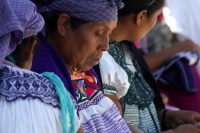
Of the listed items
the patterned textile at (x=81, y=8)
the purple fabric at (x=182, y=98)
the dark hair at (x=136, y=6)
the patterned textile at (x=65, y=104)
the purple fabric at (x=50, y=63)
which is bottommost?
the purple fabric at (x=182, y=98)

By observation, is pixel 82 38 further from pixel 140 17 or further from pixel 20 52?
pixel 140 17

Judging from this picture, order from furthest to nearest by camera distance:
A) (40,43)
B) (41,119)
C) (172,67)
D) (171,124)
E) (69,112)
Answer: (172,67) < (171,124) < (40,43) < (69,112) < (41,119)

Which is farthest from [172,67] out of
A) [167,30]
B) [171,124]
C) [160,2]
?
[160,2]

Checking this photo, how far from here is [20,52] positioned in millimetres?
1575

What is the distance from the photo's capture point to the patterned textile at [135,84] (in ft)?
8.79

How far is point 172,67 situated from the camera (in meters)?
3.75

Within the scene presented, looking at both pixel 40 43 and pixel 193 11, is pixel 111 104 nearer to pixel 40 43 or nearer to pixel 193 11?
pixel 40 43

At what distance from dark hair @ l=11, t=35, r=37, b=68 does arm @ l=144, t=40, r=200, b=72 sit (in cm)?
228

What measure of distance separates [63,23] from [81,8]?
0.11m

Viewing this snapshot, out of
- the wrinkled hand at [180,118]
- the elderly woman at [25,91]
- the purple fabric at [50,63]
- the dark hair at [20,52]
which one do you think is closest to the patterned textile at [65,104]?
the elderly woman at [25,91]

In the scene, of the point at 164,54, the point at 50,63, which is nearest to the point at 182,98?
the point at 164,54

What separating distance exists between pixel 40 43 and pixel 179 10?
2473 mm

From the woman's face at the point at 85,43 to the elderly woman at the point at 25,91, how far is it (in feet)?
1.55

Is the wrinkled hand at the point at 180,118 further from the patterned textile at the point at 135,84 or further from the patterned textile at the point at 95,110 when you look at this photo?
the patterned textile at the point at 95,110
